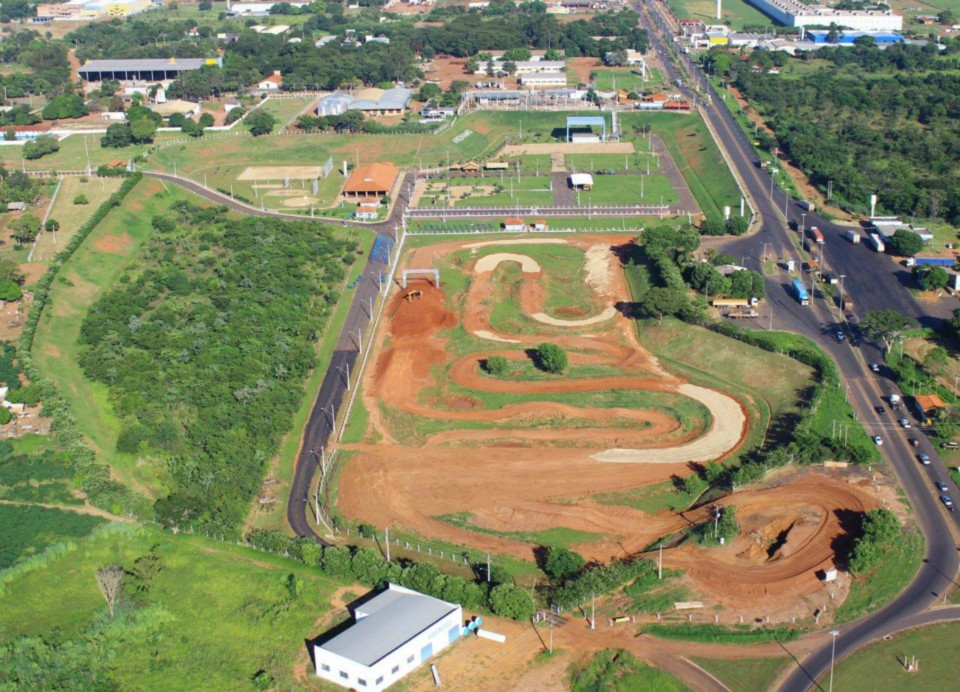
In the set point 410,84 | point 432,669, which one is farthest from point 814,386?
point 410,84

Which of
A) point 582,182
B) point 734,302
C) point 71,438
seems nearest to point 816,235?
point 734,302

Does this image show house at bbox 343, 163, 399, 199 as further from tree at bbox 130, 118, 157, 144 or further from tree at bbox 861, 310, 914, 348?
tree at bbox 861, 310, 914, 348

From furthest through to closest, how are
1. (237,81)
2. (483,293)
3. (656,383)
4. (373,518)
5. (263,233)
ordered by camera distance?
(237,81), (263,233), (483,293), (656,383), (373,518)

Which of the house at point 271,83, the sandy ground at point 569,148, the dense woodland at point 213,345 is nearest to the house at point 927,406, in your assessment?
the dense woodland at point 213,345

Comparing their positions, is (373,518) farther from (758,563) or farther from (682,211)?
(682,211)

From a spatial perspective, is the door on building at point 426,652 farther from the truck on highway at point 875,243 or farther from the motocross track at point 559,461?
the truck on highway at point 875,243

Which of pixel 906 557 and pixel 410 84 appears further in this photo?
pixel 410 84
